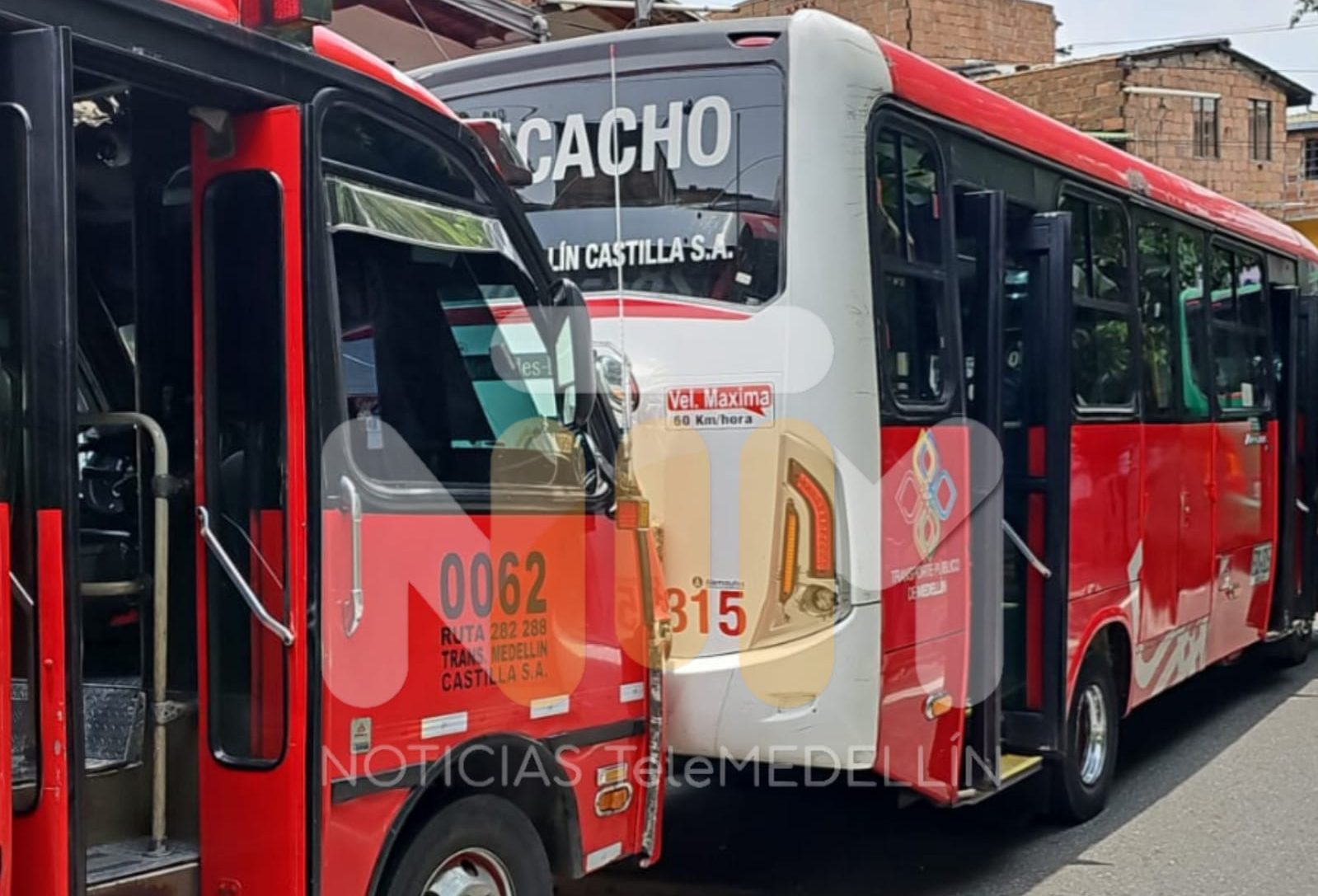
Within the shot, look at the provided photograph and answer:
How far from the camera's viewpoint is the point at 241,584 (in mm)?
3301

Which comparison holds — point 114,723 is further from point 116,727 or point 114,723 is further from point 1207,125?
point 1207,125

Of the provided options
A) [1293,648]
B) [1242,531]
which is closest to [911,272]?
[1242,531]

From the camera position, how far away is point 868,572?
Result: 4824mm

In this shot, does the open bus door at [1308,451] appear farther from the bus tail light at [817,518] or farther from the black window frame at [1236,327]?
the bus tail light at [817,518]

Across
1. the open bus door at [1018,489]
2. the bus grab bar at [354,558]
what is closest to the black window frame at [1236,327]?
the open bus door at [1018,489]

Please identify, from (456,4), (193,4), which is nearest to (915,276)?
(193,4)

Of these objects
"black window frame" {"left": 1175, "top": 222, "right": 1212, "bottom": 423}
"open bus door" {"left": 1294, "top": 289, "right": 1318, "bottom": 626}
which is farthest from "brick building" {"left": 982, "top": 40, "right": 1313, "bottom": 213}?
"black window frame" {"left": 1175, "top": 222, "right": 1212, "bottom": 423}

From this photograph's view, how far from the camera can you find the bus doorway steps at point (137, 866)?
313 centimetres

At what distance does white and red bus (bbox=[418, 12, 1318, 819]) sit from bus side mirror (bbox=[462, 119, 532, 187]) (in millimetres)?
847

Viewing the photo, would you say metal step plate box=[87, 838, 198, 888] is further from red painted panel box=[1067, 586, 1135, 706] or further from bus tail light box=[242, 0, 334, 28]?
red painted panel box=[1067, 586, 1135, 706]

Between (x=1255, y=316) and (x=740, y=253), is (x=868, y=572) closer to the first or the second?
(x=740, y=253)

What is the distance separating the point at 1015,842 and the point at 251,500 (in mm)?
4321

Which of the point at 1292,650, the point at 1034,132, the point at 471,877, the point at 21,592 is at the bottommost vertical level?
the point at 1292,650

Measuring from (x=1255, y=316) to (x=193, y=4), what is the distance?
7.98m
